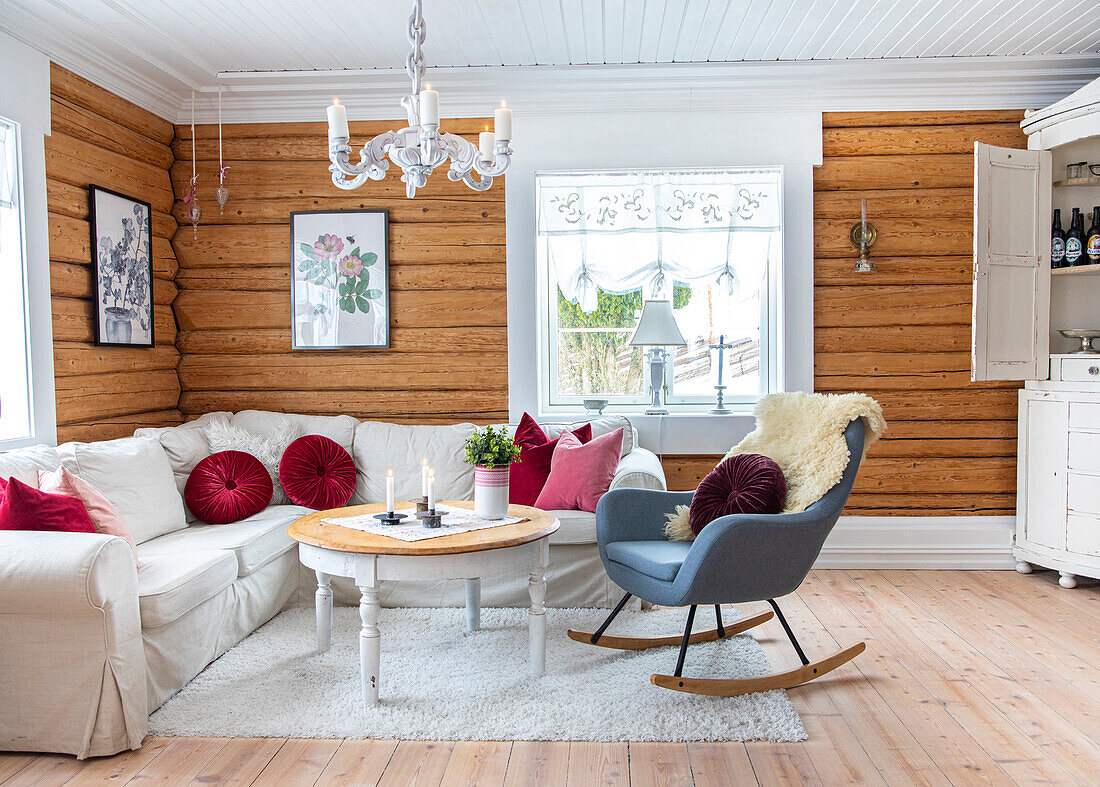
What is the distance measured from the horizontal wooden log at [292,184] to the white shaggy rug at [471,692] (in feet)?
7.40

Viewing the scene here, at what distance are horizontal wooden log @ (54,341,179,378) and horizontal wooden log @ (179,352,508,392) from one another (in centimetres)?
18

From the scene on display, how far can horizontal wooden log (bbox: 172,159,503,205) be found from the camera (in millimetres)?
4297

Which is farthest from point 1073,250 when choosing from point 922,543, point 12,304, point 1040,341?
point 12,304

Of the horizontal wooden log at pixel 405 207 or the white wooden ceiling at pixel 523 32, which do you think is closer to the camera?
the white wooden ceiling at pixel 523 32

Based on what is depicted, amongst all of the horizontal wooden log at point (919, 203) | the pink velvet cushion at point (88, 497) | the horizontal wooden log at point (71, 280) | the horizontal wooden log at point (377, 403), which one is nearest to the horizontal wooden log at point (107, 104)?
the horizontal wooden log at point (71, 280)

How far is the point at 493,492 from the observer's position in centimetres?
285

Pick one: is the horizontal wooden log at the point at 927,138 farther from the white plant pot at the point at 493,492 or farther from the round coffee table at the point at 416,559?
the round coffee table at the point at 416,559

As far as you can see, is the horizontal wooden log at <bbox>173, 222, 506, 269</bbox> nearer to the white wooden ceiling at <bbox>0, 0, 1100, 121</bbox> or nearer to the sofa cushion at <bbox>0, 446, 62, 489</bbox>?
the white wooden ceiling at <bbox>0, 0, 1100, 121</bbox>

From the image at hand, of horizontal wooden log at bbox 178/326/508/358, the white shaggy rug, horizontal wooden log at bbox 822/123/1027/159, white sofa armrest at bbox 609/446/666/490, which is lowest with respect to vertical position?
the white shaggy rug

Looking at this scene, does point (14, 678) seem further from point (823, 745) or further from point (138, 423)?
point (823, 745)

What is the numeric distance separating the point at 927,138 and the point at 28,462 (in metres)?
4.38

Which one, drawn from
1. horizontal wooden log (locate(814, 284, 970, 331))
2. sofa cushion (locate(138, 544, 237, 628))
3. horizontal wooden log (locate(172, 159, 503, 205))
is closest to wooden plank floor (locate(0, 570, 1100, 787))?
sofa cushion (locate(138, 544, 237, 628))

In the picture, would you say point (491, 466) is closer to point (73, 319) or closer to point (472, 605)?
point (472, 605)

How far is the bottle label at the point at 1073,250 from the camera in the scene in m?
3.96
